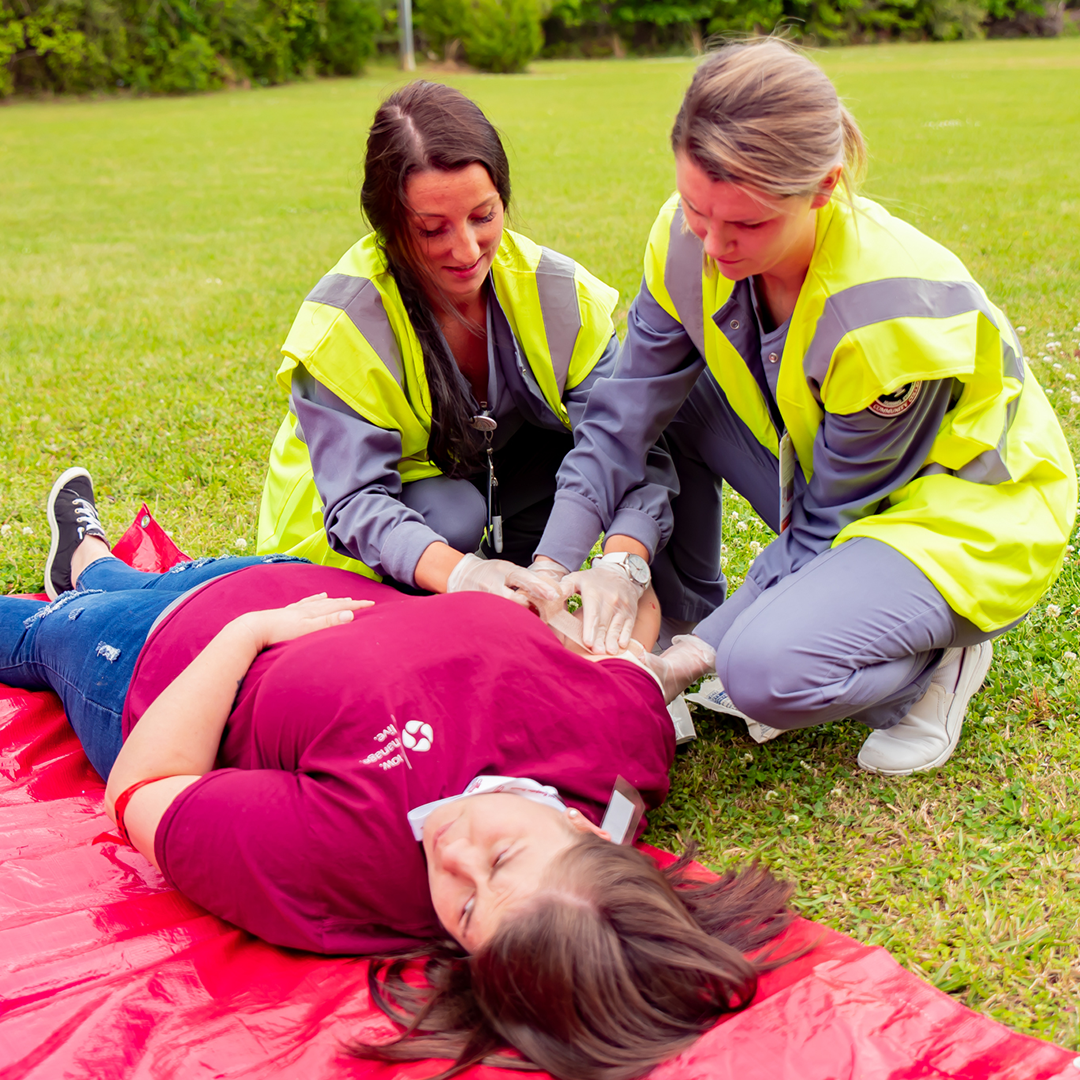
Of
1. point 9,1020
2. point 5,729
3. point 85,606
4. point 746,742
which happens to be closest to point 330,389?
point 85,606

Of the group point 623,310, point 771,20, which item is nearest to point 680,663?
point 623,310

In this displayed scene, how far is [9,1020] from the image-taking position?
175 centimetres

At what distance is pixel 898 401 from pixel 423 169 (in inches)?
48.9

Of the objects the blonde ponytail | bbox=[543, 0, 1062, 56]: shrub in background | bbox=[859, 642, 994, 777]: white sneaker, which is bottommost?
bbox=[859, 642, 994, 777]: white sneaker

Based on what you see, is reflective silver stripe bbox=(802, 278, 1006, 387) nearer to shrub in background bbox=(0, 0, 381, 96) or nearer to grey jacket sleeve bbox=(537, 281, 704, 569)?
grey jacket sleeve bbox=(537, 281, 704, 569)

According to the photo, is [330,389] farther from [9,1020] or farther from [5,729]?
[9,1020]

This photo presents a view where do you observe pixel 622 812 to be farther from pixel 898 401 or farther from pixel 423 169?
pixel 423 169

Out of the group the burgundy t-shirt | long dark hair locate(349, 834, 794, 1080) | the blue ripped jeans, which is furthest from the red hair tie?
long dark hair locate(349, 834, 794, 1080)

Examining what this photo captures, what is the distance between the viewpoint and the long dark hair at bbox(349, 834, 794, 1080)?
1.58m

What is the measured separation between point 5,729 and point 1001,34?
1677 inches

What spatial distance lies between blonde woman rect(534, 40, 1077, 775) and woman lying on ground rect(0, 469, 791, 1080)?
442mm

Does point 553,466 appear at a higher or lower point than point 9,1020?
higher

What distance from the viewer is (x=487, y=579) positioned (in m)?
2.50

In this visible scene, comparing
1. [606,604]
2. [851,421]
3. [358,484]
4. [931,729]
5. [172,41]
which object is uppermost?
[172,41]
